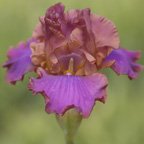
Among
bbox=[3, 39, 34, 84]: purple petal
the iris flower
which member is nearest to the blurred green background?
bbox=[3, 39, 34, 84]: purple petal

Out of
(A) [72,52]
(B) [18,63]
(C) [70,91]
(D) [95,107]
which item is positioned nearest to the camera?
(C) [70,91]

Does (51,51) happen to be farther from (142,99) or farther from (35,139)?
(142,99)

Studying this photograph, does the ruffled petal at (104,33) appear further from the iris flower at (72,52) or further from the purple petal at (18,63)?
the purple petal at (18,63)

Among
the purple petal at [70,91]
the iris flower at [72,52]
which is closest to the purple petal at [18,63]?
the iris flower at [72,52]

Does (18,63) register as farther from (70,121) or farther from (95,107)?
(95,107)

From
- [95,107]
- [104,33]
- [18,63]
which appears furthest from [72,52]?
[95,107]

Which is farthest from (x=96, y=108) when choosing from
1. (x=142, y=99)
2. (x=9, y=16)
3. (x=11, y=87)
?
(x=9, y=16)

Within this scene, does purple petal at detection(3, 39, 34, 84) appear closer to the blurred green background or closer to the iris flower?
the iris flower
